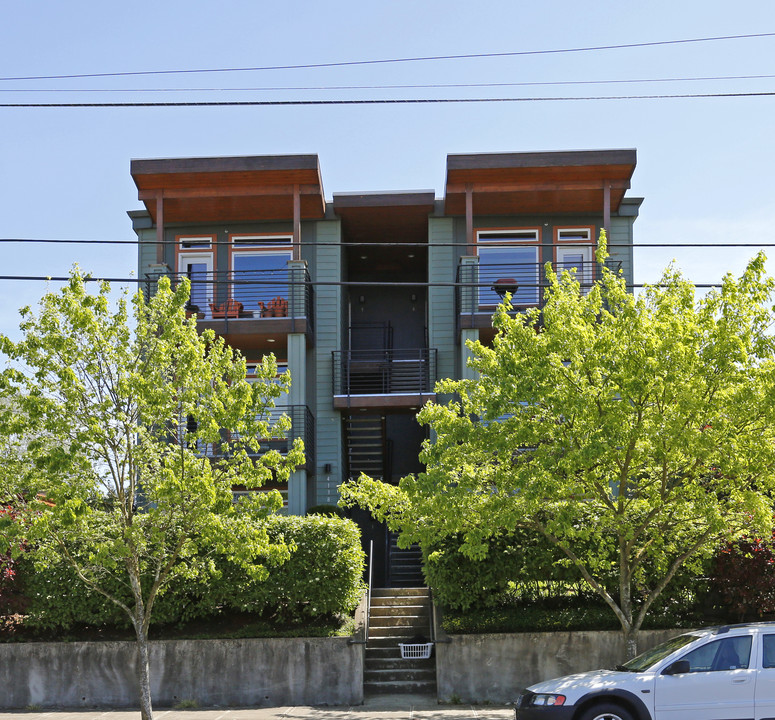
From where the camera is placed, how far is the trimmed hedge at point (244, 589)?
16.0 metres

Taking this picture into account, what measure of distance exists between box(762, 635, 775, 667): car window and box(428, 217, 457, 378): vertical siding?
12.8m

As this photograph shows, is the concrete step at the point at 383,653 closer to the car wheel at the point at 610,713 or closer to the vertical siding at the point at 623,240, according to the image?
the car wheel at the point at 610,713

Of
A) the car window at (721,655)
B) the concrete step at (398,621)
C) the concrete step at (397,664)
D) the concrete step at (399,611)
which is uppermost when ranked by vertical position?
the car window at (721,655)

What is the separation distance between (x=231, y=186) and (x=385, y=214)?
3.86m

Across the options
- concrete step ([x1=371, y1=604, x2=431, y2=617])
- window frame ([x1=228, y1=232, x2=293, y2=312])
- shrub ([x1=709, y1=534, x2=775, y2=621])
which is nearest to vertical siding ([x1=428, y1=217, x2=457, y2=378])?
window frame ([x1=228, y1=232, x2=293, y2=312])

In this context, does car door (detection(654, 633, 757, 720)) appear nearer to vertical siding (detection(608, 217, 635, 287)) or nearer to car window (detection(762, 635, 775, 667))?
car window (detection(762, 635, 775, 667))

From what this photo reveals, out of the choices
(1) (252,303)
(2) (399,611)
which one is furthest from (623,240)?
(2) (399,611)

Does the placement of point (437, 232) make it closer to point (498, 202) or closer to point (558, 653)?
point (498, 202)

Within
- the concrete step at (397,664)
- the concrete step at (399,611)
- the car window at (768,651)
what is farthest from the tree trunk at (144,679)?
the car window at (768,651)

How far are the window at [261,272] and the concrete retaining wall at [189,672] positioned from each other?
9.35m

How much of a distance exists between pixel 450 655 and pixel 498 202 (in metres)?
11.9

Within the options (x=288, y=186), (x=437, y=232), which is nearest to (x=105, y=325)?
(x=288, y=186)

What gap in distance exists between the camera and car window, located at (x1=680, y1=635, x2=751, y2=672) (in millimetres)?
11117

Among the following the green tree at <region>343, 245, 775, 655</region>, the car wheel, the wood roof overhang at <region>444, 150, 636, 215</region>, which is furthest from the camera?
the wood roof overhang at <region>444, 150, 636, 215</region>
